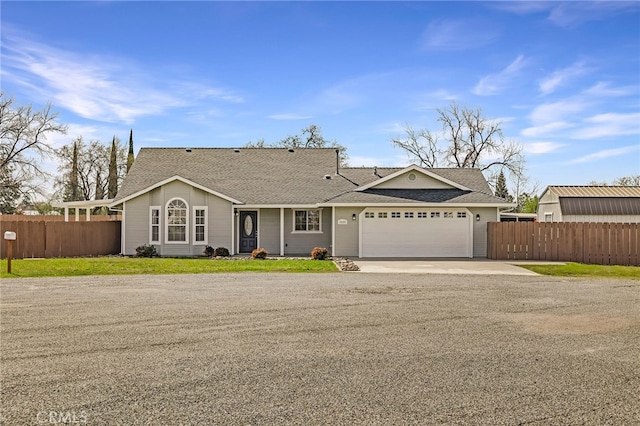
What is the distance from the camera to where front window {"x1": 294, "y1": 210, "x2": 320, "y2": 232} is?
25.6 metres

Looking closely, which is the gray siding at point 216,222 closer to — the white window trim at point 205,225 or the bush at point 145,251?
the white window trim at point 205,225

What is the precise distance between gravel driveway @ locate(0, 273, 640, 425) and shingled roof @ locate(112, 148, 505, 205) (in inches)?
501

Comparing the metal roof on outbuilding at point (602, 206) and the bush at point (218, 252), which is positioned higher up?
the metal roof on outbuilding at point (602, 206)

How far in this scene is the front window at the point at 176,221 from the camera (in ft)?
79.7

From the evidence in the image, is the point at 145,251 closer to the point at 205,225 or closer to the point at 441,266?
the point at 205,225

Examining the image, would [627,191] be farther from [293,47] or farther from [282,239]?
[293,47]

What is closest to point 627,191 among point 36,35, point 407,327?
point 407,327

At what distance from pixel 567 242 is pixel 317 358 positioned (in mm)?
19152

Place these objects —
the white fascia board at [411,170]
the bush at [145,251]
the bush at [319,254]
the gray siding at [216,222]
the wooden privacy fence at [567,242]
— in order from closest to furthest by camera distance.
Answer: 1. the bush at [319,254]
2. the wooden privacy fence at [567,242]
3. the bush at [145,251]
4. the gray siding at [216,222]
5. the white fascia board at [411,170]

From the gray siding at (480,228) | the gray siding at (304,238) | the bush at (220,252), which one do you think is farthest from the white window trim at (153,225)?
the gray siding at (480,228)

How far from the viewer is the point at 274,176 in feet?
91.4

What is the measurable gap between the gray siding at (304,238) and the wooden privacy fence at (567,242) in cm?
708

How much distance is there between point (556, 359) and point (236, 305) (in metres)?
5.92

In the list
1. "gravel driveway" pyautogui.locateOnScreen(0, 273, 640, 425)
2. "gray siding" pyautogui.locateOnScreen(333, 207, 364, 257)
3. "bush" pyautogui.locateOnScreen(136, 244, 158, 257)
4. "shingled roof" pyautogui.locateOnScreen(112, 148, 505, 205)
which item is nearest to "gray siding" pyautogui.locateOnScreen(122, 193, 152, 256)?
"shingled roof" pyautogui.locateOnScreen(112, 148, 505, 205)
